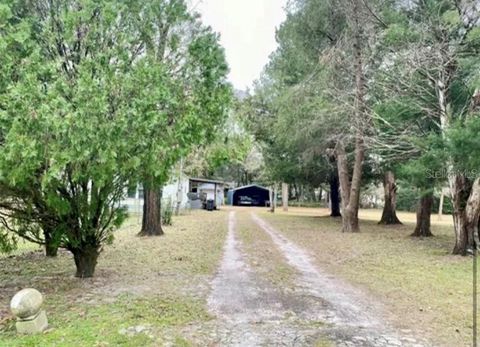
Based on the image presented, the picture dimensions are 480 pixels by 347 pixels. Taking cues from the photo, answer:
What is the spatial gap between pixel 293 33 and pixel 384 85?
23.6ft

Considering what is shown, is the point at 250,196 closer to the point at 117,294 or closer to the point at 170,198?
the point at 170,198

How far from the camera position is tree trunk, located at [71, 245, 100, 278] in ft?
24.5

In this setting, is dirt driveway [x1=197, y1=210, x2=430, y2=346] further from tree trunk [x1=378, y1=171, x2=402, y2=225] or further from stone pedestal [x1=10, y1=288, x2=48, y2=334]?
tree trunk [x1=378, y1=171, x2=402, y2=225]

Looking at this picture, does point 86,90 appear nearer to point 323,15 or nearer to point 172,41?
point 172,41

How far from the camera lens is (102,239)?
7676 millimetres

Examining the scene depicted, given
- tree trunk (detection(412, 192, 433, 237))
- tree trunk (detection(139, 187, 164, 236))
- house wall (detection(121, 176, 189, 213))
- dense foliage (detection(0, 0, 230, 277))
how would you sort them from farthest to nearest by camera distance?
1. house wall (detection(121, 176, 189, 213))
2. tree trunk (detection(412, 192, 433, 237))
3. tree trunk (detection(139, 187, 164, 236))
4. dense foliage (detection(0, 0, 230, 277))

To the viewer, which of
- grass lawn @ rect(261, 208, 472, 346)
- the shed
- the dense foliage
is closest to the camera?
the dense foliage

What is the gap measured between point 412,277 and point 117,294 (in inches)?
209

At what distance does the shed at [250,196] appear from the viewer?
54469 mm

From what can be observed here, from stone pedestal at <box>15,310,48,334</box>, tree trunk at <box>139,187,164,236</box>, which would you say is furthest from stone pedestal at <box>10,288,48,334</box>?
tree trunk at <box>139,187,164,236</box>

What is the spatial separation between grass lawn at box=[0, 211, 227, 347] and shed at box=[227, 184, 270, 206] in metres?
42.9

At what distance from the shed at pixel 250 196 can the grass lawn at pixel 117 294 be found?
141 feet

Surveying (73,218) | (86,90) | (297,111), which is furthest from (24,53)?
(297,111)

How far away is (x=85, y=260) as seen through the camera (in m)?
7.53
